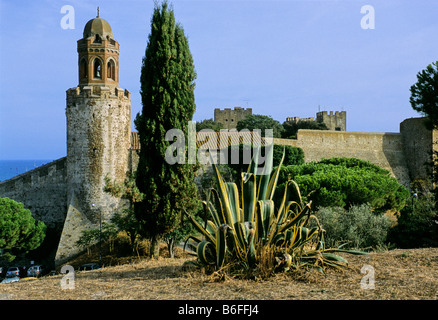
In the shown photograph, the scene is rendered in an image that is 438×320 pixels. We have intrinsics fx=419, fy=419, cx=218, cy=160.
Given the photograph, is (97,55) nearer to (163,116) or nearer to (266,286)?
(163,116)

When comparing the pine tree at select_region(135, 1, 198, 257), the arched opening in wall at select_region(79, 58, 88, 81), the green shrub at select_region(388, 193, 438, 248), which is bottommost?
the green shrub at select_region(388, 193, 438, 248)

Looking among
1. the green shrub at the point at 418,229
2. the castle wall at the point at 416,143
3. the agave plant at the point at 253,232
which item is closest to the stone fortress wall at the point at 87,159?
the castle wall at the point at 416,143

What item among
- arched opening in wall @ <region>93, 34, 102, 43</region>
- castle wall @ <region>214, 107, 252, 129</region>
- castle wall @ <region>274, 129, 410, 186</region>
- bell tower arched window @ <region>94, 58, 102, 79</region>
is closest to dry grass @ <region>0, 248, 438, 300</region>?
bell tower arched window @ <region>94, 58, 102, 79</region>

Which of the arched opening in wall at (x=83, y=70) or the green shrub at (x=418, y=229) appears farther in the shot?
the arched opening in wall at (x=83, y=70)

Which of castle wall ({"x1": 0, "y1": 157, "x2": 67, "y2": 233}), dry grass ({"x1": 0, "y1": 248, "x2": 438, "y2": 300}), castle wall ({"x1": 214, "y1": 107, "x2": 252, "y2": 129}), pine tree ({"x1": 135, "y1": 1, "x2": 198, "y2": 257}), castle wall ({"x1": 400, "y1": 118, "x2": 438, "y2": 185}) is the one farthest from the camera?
castle wall ({"x1": 214, "y1": 107, "x2": 252, "y2": 129})

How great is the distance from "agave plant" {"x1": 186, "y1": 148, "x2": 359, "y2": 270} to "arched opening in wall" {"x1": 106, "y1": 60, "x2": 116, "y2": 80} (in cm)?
1927

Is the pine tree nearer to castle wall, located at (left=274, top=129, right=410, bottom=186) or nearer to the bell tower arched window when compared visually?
the bell tower arched window

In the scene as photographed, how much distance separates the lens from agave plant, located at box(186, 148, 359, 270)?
5.85 m

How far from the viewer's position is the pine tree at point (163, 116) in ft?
39.4

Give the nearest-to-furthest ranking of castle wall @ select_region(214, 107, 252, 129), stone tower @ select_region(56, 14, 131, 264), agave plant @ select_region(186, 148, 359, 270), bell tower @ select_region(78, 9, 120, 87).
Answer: agave plant @ select_region(186, 148, 359, 270)
stone tower @ select_region(56, 14, 131, 264)
bell tower @ select_region(78, 9, 120, 87)
castle wall @ select_region(214, 107, 252, 129)

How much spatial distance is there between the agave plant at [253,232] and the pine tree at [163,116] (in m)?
5.72

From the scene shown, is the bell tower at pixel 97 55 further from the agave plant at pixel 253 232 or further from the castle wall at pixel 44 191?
the agave plant at pixel 253 232

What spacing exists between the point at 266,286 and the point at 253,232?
74cm

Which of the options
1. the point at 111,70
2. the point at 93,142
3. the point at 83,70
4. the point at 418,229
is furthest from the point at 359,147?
the point at 418,229
